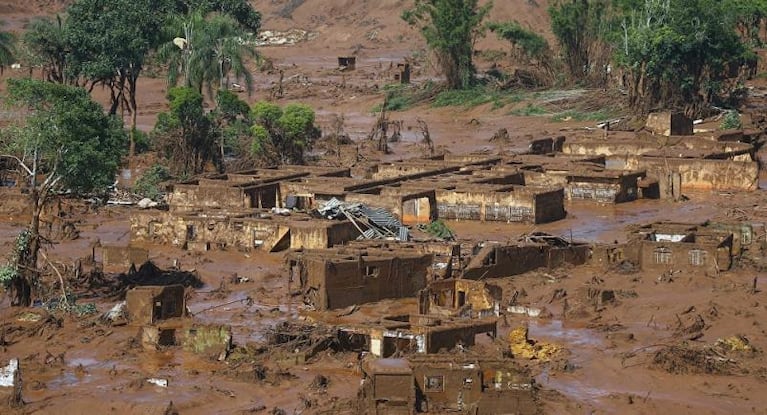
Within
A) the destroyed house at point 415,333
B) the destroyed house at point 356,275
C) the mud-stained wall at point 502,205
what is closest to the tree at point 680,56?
the mud-stained wall at point 502,205

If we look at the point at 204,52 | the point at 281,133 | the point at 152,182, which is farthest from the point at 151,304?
the point at 204,52

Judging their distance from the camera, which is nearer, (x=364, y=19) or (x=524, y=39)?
(x=524, y=39)

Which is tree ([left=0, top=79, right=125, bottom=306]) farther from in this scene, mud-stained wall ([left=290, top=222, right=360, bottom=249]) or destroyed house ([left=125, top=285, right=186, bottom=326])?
mud-stained wall ([left=290, top=222, right=360, bottom=249])

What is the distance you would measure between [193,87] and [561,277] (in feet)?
78.2

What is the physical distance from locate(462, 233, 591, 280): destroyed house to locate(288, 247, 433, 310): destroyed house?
2.95ft

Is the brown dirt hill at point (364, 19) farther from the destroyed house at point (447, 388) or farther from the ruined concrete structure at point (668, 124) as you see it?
the destroyed house at point (447, 388)

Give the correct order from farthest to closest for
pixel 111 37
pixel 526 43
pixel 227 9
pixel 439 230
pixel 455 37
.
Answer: pixel 526 43 → pixel 455 37 → pixel 227 9 → pixel 111 37 → pixel 439 230

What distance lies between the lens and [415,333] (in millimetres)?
20000

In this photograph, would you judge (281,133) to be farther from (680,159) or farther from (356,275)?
(356,275)

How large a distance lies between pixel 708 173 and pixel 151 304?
66.4 ft

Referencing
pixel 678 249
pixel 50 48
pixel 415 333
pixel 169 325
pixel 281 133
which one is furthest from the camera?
pixel 50 48

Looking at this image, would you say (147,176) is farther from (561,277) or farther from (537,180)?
(561,277)

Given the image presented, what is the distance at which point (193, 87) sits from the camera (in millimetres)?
46969

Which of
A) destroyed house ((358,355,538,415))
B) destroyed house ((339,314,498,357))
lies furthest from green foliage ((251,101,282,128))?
destroyed house ((358,355,538,415))
